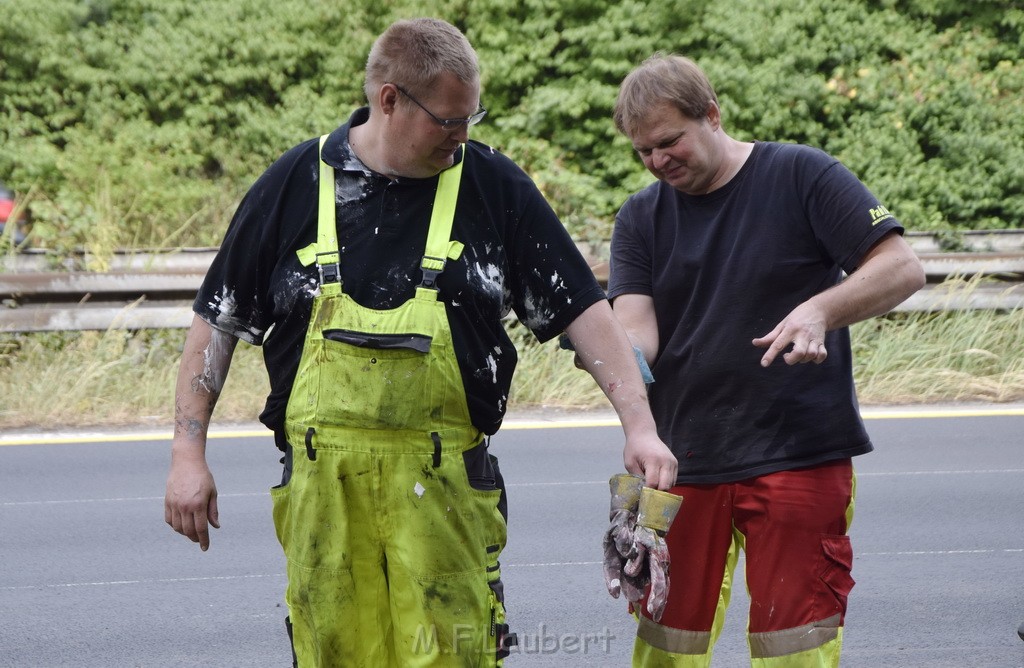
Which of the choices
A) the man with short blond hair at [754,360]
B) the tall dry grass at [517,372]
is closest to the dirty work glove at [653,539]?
the man with short blond hair at [754,360]

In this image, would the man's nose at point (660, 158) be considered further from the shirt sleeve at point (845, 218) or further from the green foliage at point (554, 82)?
the green foliage at point (554, 82)

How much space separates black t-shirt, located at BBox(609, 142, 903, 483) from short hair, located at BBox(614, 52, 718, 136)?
0.77 feet

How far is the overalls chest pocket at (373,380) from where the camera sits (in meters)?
2.57

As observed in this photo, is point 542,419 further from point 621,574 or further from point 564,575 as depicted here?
point 621,574

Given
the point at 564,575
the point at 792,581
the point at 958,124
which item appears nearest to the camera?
the point at 792,581

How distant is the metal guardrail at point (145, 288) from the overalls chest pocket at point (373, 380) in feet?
20.6

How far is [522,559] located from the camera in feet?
18.0

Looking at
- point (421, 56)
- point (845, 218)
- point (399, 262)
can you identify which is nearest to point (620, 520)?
point (399, 262)

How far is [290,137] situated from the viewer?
14320mm

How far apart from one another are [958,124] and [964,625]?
10467 mm

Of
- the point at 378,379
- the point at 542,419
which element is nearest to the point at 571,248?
the point at 378,379

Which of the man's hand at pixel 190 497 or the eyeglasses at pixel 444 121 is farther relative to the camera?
the man's hand at pixel 190 497

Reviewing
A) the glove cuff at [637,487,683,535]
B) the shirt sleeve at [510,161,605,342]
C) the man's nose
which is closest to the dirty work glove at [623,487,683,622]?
the glove cuff at [637,487,683,535]

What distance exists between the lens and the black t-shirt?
3.13m
